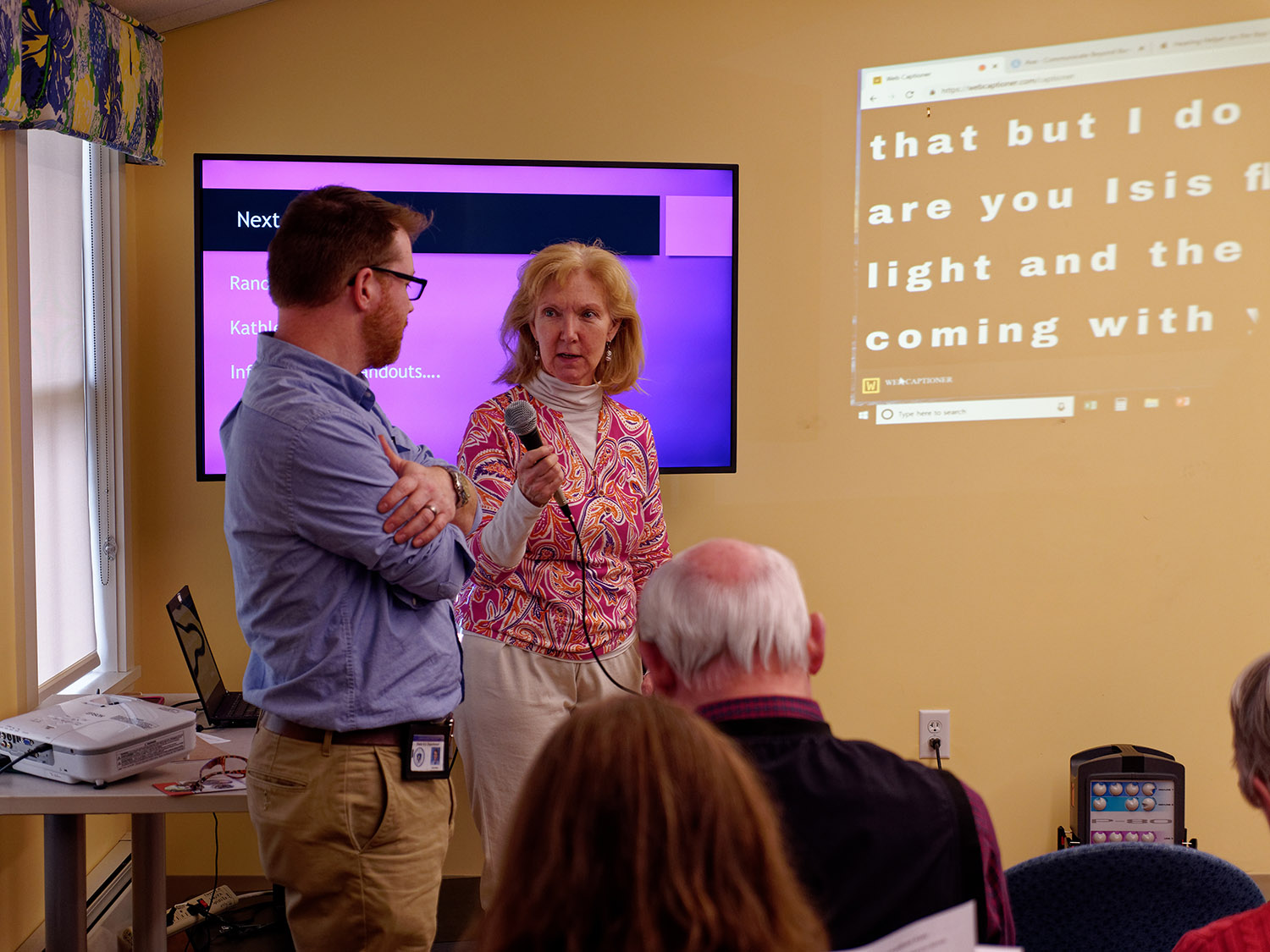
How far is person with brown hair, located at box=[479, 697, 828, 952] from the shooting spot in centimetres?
74

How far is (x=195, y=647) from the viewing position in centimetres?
270

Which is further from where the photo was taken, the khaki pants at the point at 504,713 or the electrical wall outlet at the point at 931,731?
the electrical wall outlet at the point at 931,731

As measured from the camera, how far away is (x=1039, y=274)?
3.39 m

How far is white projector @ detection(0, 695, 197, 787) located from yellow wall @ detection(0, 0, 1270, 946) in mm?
888

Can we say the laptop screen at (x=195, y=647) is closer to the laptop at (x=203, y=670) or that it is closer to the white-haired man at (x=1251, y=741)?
the laptop at (x=203, y=670)

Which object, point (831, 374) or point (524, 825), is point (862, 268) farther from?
point (524, 825)

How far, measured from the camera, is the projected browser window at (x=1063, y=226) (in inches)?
132

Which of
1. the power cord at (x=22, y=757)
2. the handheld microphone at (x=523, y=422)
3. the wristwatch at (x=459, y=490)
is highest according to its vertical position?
the handheld microphone at (x=523, y=422)

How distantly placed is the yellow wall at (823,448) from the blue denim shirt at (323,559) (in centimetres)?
168

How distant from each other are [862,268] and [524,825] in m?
2.85

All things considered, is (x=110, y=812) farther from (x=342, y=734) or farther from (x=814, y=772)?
(x=814, y=772)

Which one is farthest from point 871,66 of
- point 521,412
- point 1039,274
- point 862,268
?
point 521,412

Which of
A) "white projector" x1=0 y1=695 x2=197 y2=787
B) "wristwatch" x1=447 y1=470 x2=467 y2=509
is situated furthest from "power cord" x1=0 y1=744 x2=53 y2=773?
"wristwatch" x1=447 y1=470 x2=467 y2=509

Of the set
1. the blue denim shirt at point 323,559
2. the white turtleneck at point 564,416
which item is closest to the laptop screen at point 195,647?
the white turtleneck at point 564,416
